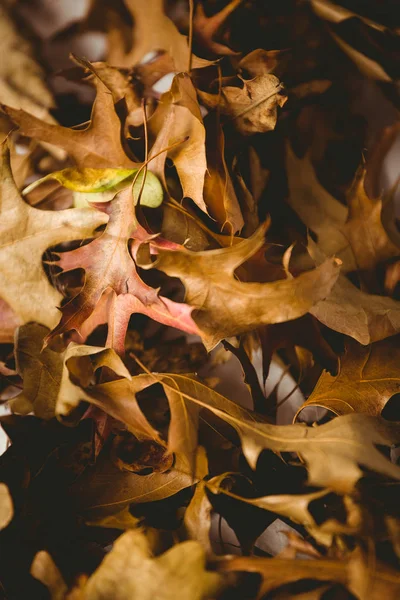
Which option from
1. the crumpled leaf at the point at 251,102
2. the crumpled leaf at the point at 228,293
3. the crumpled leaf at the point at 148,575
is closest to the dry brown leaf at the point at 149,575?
the crumpled leaf at the point at 148,575

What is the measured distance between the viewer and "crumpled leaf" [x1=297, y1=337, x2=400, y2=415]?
0.54 m

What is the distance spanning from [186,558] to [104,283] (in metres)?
0.29

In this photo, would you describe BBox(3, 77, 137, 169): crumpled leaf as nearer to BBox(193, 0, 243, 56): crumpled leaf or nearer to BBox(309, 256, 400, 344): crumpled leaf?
BBox(193, 0, 243, 56): crumpled leaf

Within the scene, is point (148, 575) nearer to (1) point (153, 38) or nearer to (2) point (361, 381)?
(2) point (361, 381)

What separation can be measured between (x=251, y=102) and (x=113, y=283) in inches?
9.7

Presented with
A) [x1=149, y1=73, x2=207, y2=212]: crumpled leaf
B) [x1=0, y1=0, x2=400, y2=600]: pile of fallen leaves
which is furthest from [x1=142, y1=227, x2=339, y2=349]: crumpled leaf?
[x1=149, y1=73, x2=207, y2=212]: crumpled leaf

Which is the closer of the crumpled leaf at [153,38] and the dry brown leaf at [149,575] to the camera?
the dry brown leaf at [149,575]

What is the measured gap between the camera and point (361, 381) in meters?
0.55

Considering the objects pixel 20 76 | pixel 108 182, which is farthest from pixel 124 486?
pixel 20 76

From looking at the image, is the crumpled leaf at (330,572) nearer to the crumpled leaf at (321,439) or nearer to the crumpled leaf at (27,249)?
the crumpled leaf at (321,439)

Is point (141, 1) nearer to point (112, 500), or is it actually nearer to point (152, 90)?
point (152, 90)

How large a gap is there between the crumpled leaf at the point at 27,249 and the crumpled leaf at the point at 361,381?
1.05ft

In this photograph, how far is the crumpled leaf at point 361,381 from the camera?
21.2 inches

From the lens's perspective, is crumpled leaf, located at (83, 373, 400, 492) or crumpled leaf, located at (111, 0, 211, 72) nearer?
crumpled leaf, located at (83, 373, 400, 492)
